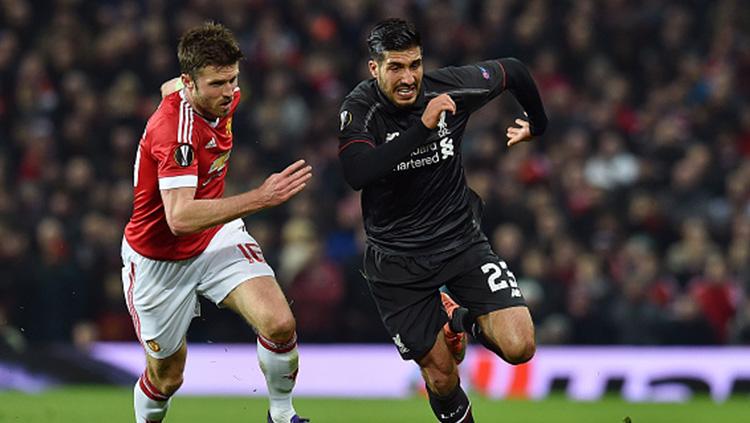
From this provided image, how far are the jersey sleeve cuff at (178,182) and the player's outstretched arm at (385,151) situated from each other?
0.80m

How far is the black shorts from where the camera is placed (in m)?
7.61

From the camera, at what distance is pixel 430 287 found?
771 centimetres

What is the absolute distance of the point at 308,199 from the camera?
1392 centimetres

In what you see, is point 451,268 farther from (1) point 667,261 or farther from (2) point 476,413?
(1) point 667,261

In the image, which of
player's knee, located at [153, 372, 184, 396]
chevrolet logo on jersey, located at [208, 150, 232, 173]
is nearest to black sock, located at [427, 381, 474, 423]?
player's knee, located at [153, 372, 184, 396]

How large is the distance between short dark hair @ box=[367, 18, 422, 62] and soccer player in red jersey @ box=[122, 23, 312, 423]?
0.75 meters

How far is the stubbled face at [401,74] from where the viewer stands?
285 inches

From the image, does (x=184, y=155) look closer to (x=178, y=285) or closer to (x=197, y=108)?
(x=197, y=108)

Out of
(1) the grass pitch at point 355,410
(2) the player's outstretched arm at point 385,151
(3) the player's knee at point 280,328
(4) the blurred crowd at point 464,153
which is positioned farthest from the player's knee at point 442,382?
(4) the blurred crowd at point 464,153

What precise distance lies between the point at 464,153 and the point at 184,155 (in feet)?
25.4

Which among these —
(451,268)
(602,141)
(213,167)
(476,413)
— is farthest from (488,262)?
(602,141)

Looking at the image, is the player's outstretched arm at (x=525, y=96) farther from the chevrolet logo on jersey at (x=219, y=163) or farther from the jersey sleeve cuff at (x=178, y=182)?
the jersey sleeve cuff at (x=178, y=182)

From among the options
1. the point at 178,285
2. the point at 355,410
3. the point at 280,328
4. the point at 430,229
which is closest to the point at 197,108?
the point at 178,285

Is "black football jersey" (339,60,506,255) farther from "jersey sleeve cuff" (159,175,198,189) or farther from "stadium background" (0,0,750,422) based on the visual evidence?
"stadium background" (0,0,750,422)
